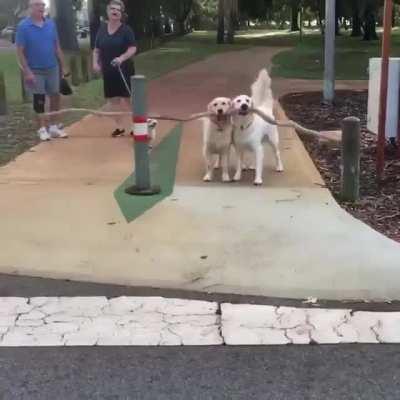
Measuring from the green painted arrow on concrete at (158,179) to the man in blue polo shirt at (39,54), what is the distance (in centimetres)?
157

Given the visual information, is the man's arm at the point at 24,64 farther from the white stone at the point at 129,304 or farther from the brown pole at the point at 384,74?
the white stone at the point at 129,304

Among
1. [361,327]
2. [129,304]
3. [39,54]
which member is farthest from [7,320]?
[39,54]

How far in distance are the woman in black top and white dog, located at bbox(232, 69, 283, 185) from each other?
7.39 ft

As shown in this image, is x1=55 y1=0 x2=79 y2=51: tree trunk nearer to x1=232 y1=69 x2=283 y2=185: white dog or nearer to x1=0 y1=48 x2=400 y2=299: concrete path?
x1=0 y1=48 x2=400 y2=299: concrete path

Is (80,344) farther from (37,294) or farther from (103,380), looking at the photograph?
(37,294)

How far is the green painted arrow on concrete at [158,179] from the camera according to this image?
255 inches

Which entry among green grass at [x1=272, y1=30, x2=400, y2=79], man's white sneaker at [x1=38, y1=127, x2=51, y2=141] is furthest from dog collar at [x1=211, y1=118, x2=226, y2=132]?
green grass at [x1=272, y1=30, x2=400, y2=79]

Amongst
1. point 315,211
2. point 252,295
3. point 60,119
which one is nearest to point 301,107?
point 60,119

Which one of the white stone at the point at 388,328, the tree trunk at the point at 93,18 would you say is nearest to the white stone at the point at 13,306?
the white stone at the point at 388,328

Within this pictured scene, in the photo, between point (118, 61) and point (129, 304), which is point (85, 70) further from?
point (129, 304)

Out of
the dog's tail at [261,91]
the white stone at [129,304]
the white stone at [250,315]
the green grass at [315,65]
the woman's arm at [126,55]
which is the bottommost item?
the green grass at [315,65]

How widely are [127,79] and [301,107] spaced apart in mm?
4466

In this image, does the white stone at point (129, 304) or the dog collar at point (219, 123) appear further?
the dog collar at point (219, 123)

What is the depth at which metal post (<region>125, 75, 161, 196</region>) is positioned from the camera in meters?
6.55
